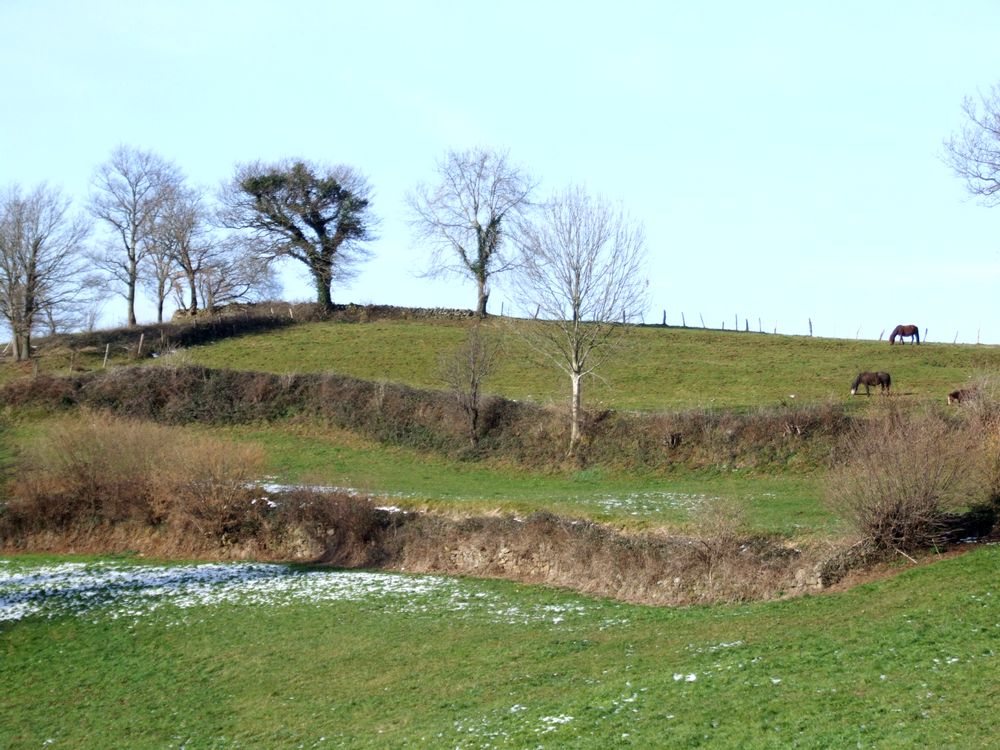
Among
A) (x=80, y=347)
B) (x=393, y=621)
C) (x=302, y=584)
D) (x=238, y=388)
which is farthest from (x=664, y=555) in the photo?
(x=80, y=347)

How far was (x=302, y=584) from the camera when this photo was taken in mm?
28922

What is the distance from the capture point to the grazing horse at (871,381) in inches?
1767

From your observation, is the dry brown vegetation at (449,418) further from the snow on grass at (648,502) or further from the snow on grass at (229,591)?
the snow on grass at (229,591)

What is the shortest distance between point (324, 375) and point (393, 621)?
28240 mm

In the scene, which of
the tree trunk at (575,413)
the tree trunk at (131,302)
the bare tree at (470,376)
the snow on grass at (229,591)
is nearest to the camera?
the snow on grass at (229,591)

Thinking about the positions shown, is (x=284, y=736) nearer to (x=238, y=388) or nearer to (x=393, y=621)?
(x=393, y=621)

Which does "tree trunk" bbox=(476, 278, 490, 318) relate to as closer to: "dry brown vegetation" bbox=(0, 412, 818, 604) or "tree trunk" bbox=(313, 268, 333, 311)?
"tree trunk" bbox=(313, 268, 333, 311)

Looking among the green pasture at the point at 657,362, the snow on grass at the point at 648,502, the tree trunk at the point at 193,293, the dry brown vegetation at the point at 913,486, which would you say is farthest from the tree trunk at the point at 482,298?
the dry brown vegetation at the point at 913,486

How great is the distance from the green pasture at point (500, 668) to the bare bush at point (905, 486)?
1.50 meters

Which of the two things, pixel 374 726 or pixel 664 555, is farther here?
pixel 664 555

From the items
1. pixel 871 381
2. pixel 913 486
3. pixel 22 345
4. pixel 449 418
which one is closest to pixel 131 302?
pixel 22 345

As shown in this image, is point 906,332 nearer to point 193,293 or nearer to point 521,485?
point 521,485

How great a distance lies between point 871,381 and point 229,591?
31.0 meters

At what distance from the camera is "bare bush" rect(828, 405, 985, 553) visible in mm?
23734
